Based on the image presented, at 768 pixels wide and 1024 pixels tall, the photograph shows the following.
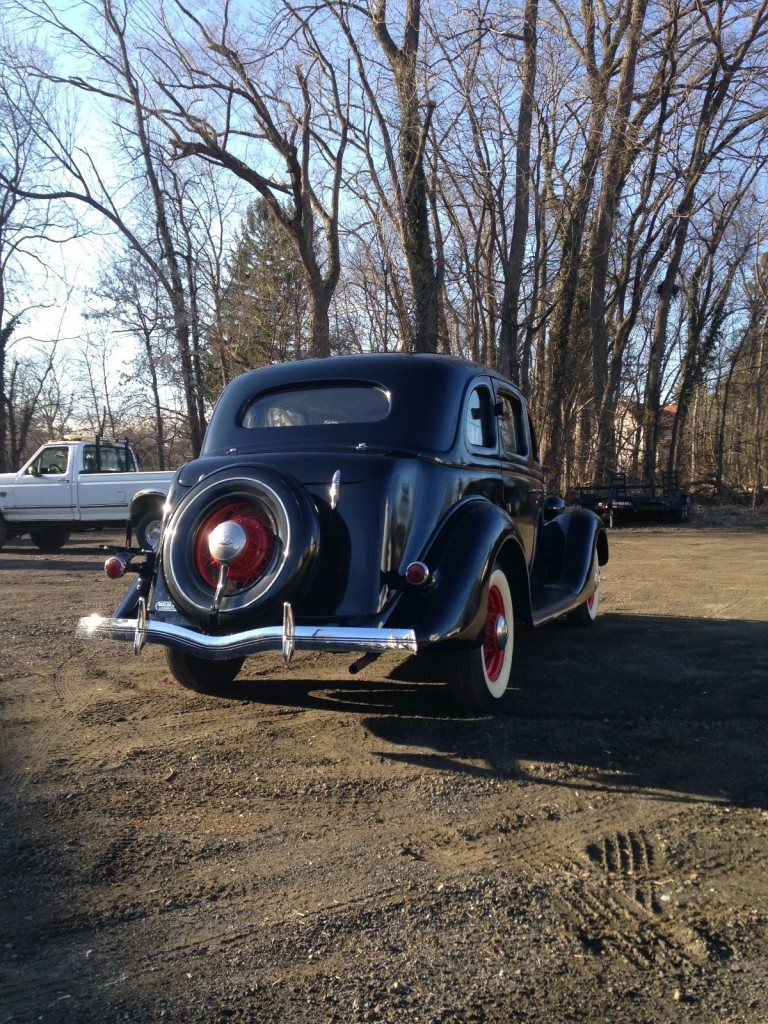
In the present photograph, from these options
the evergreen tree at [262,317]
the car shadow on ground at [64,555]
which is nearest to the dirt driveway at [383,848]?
the car shadow on ground at [64,555]

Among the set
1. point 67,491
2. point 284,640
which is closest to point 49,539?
point 67,491

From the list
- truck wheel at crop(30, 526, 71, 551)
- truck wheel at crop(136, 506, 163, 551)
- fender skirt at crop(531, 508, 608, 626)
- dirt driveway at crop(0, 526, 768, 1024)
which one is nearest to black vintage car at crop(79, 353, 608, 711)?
A: dirt driveway at crop(0, 526, 768, 1024)

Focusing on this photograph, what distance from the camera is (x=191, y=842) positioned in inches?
126

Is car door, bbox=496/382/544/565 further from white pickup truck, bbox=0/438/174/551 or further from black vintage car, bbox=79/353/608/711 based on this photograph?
white pickup truck, bbox=0/438/174/551

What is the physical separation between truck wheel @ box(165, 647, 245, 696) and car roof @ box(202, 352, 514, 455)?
130 cm

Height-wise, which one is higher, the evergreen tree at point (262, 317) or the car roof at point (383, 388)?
→ the evergreen tree at point (262, 317)

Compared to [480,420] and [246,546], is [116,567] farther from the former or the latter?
[480,420]

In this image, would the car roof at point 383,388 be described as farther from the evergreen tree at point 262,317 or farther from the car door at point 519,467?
the evergreen tree at point 262,317

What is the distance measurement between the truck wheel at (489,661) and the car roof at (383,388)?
3.05ft

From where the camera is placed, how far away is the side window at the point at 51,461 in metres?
16.2

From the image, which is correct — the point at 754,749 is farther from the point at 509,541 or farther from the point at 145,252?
the point at 145,252

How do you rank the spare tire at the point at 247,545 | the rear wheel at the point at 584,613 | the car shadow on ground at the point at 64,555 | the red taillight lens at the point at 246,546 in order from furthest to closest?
the car shadow on ground at the point at 64,555
the rear wheel at the point at 584,613
the red taillight lens at the point at 246,546
the spare tire at the point at 247,545

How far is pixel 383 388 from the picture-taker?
17.4ft

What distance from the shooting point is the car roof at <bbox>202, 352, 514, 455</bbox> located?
4980 millimetres
